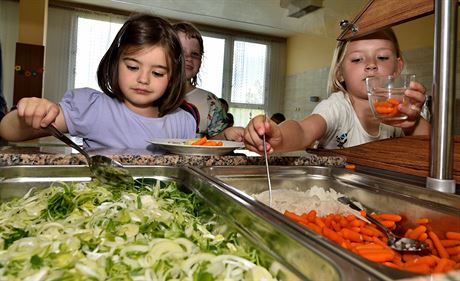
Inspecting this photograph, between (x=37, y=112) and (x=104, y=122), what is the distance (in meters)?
0.69

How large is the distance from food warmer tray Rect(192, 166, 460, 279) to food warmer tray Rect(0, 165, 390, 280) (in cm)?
2

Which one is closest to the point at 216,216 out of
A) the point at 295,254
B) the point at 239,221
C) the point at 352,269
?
the point at 239,221

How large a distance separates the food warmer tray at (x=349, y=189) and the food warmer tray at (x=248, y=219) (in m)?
0.02

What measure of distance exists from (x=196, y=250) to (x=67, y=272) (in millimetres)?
215

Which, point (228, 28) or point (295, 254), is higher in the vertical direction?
point (228, 28)

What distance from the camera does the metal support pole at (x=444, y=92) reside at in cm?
90

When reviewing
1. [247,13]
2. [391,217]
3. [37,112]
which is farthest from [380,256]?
[247,13]

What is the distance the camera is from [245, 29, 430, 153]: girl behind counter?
1.51 metres

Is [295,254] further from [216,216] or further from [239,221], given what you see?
[216,216]

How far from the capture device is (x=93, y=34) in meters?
7.38

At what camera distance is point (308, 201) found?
105 centimetres

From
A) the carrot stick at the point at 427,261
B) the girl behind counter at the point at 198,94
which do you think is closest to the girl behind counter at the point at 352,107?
the carrot stick at the point at 427,261

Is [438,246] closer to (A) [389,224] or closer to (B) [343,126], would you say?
(A) [389,224]

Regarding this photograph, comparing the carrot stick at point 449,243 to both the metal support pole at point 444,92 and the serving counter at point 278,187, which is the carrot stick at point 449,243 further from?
the metal support pole at point 444,92
